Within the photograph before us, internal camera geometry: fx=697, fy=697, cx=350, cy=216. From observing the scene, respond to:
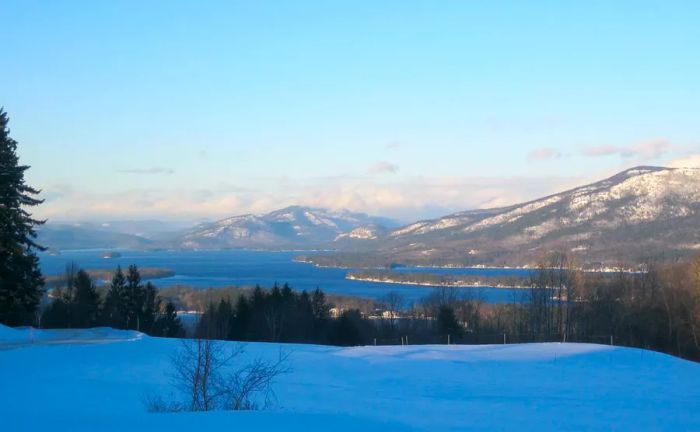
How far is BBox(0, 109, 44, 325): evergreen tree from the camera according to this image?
77.8 ft

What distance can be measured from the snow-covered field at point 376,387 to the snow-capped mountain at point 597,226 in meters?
92.1

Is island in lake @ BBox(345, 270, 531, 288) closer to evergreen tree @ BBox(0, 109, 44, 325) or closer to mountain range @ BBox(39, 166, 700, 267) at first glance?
mountain range @ BBox(39, 166, 700, 267)

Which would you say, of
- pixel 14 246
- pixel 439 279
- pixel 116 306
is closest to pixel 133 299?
pixel 116 306

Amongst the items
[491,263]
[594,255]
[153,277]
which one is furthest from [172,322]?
[491,263]

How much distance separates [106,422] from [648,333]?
41734 millimetres

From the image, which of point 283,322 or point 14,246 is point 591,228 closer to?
point 283,322

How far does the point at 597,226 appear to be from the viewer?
145 meters

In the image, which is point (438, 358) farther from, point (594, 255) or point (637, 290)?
point (594, 255)

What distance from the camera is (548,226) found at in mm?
157000

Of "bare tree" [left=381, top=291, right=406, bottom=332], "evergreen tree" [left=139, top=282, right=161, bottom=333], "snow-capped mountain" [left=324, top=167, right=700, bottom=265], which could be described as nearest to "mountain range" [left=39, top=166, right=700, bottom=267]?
"snow-capped mountain" [left=324, top=167, right=700, bottom=265]

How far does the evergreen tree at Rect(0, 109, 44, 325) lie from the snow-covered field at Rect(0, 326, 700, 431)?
2752 millimetres

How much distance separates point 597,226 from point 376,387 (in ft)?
451

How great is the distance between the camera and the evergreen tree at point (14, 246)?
2370 cm

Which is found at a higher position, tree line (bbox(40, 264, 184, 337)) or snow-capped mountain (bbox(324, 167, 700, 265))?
snow-capped mountain (bbox(324, 167, 700, 265))
